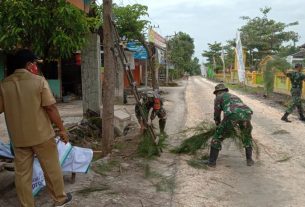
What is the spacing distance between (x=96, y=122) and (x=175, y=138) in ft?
5.85

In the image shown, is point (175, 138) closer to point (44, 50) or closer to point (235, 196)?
point (44, 50)

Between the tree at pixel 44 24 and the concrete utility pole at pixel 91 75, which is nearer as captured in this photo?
the tree at pixel 44 24

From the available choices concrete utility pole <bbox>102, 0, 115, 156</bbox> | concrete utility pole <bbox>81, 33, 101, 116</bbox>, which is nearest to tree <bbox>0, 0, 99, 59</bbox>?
concrete utility pole <bbox>102, 0, 115, 156</bbox>

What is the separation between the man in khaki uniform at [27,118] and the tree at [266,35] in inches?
1657

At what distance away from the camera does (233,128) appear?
23.6 feet

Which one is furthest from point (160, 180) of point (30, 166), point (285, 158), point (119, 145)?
point (285, 158)

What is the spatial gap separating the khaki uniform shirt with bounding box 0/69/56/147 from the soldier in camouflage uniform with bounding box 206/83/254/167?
342cm

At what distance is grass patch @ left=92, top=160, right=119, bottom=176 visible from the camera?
6596 mm

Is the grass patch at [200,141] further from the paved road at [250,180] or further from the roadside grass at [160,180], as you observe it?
the roadside grass at [160,180]

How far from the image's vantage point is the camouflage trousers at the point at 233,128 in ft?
23.2

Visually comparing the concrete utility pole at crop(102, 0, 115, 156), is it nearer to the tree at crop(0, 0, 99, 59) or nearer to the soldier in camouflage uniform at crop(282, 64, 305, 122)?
the tree at crop(0, 0, 99, 59)

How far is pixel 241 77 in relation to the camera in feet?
99.1


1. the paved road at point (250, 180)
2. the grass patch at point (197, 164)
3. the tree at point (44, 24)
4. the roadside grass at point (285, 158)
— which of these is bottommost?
the paved road at point (250, 180)

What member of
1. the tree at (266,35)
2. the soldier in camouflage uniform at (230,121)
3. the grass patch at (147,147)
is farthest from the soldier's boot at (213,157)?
the tree at (266,35)
